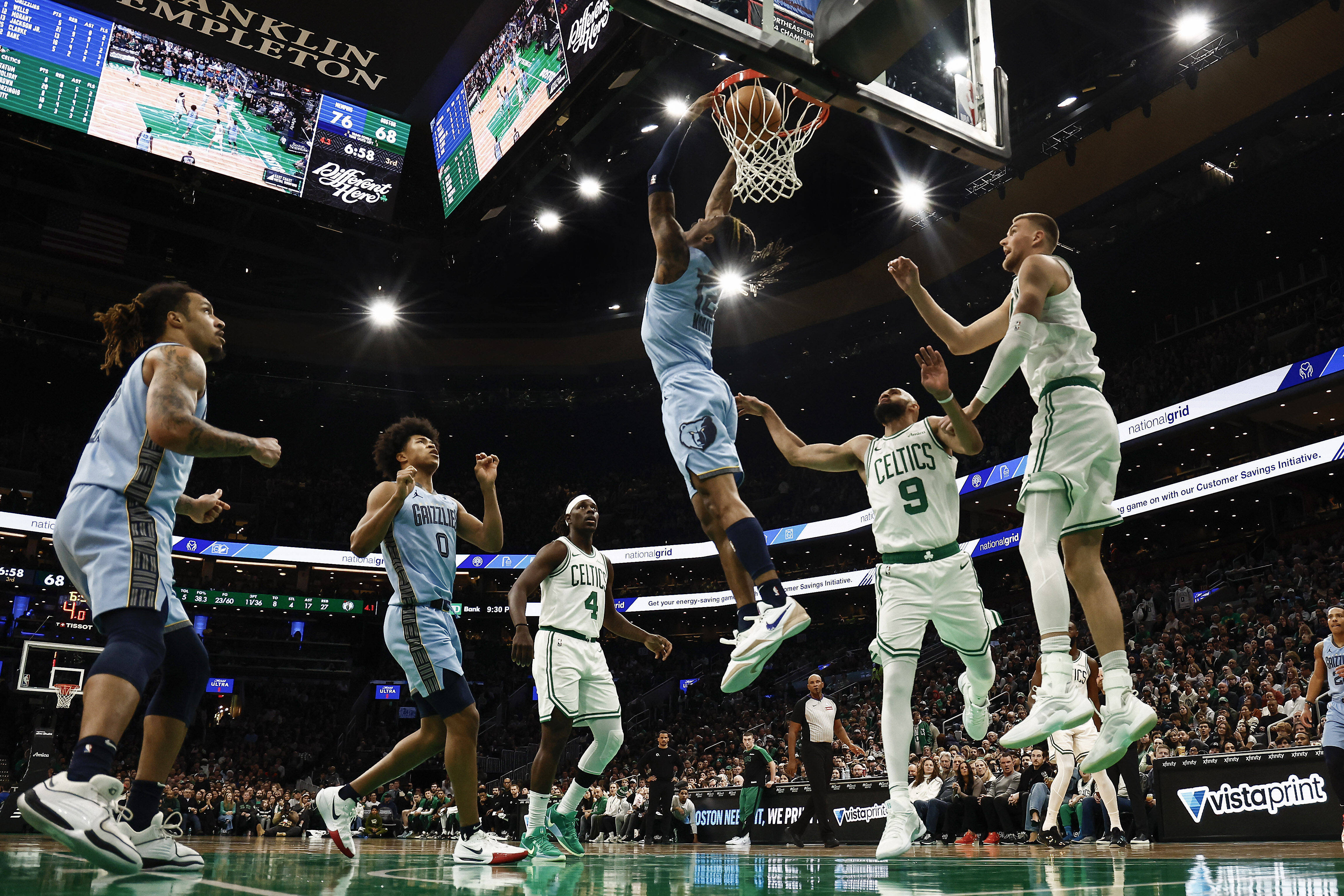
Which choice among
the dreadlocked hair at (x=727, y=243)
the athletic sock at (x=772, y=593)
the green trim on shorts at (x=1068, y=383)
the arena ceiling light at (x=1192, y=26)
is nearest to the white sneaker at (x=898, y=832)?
the athletic sock at (x=772, y=593)

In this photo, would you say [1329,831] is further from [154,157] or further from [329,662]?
[329,662]

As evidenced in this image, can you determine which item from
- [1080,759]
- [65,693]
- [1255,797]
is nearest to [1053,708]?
[1080,759]

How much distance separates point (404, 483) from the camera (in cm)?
490

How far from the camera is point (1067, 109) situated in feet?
56.3

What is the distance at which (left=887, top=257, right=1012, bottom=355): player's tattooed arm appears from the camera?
493 cm

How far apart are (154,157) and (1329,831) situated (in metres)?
16.0

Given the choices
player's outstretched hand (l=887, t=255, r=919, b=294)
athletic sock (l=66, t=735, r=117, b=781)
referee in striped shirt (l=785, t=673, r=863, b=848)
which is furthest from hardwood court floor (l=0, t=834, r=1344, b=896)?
referee in striped shirt (l=785, t=673, r=863, b=848)

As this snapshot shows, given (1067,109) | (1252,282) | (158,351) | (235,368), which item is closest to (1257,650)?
(1067,109)

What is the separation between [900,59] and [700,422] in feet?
9.80

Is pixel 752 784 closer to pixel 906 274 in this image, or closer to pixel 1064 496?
pixel 906 274

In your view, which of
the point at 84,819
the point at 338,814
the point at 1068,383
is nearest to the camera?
the point at 84,819

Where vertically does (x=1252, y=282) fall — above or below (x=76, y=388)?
above

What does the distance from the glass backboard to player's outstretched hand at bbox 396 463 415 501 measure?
108 inches

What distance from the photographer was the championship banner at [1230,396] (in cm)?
2019
